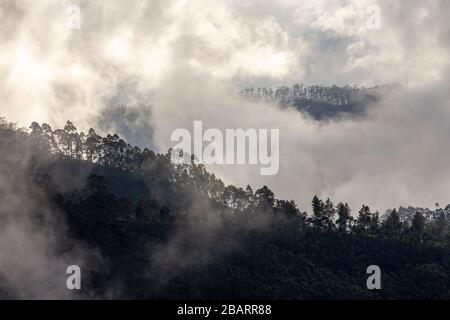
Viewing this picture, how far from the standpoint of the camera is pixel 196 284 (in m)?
200
